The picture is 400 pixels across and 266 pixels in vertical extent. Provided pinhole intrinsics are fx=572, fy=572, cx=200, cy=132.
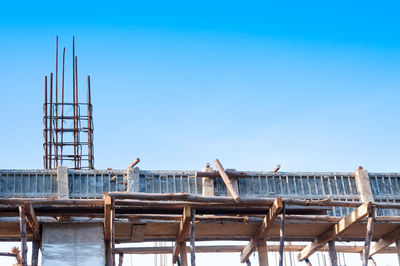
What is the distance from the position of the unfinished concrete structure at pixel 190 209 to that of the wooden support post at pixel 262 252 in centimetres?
3

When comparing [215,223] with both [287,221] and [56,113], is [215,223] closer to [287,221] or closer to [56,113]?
[287,221]

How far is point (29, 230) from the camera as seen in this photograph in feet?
50.1

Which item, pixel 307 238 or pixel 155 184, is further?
pixel 307 238

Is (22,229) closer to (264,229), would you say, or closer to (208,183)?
(208,183)

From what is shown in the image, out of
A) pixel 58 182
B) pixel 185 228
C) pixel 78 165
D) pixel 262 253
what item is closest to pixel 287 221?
pixel 262 253

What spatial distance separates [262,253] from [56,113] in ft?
32.3

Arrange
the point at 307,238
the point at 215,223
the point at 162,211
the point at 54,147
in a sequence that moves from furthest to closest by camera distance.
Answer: the point at 54,147 → the point at 307,238 → the point at 215,223 → the point at 162,211

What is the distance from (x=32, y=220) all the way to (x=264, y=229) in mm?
6173

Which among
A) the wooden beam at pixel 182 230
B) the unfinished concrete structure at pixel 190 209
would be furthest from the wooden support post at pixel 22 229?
the wooden beam at pixel 182 230

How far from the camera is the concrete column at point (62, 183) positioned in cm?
1591

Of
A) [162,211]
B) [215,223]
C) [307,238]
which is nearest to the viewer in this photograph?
[162,211]

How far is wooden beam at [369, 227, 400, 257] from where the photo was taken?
17.6m

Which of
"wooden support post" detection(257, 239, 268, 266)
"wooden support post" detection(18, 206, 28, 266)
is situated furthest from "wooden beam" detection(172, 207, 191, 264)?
"wooden support post" detection(18, 206, 28, 266)

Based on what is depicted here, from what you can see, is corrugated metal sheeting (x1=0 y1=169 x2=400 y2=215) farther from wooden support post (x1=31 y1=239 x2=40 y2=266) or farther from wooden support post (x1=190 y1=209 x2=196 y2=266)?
wooden support post (x1=190 y1=209 x2=196 y2=266)
